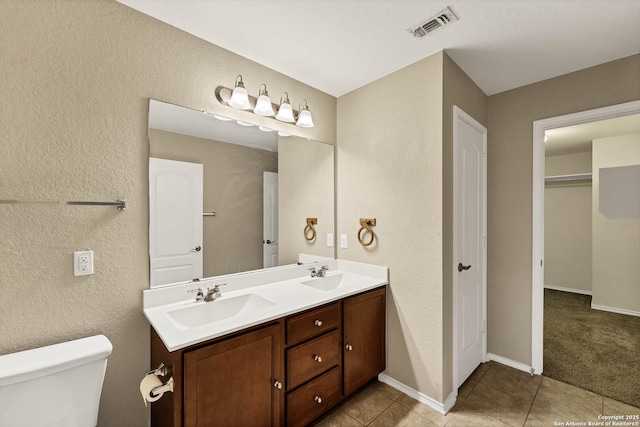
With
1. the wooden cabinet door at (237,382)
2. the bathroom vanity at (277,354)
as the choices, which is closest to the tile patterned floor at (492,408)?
the bathroom vanity at (277,354)

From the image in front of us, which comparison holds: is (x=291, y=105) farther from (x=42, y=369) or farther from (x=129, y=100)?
(x=42, y=369)

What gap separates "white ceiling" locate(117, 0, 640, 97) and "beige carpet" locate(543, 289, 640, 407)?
2.40 meters

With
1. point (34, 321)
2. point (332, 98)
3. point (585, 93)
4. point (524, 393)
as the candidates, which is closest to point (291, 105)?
point (332, 98)

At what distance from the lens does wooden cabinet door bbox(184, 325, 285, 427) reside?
4.01 feet

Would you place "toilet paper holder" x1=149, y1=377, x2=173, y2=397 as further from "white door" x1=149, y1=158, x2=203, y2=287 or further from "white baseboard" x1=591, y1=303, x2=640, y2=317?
"white baseboard" x1=591, y1=303, x2=640, y2=317

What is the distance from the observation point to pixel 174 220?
5.49ft

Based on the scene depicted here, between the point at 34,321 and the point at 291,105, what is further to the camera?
the point at 291,105

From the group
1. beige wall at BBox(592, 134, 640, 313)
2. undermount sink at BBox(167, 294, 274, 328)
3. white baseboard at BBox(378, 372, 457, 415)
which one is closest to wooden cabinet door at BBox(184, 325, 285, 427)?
undermount sink at BBox(167, 294, 274, 328)

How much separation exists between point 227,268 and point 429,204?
4.74ft

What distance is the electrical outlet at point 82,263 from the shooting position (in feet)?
4.43

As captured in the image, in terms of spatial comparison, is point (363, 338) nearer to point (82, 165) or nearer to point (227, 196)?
point (227, 196)

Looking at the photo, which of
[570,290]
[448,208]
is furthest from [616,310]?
[448,208]

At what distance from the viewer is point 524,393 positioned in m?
2.11

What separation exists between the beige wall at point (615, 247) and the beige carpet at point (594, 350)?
0.80 ft
